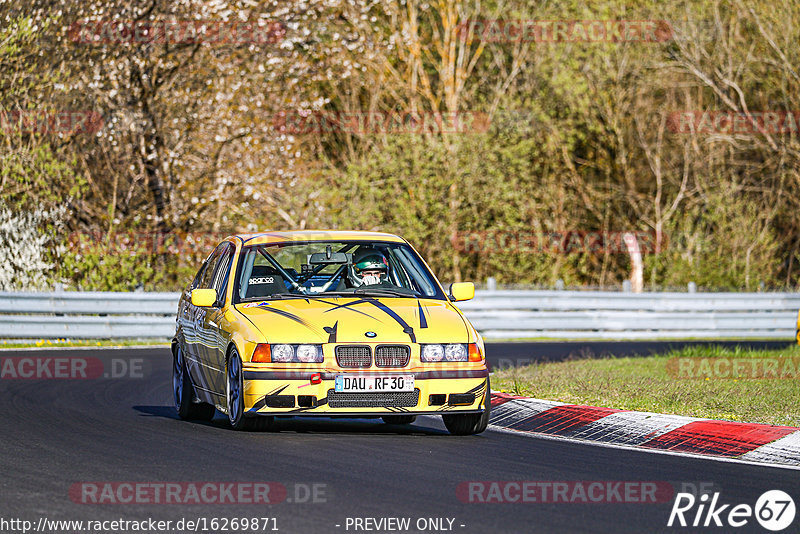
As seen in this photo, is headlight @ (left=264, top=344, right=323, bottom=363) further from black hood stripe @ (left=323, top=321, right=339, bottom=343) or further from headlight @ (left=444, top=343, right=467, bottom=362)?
headlight @ (left=444, top=343, right=467, bottom=362)

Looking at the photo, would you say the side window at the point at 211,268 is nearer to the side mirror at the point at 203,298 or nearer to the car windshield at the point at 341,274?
the car windshield at the point at 341,274

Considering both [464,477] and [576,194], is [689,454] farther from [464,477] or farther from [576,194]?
[576,194]

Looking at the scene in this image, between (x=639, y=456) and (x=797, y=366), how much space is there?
321 inches

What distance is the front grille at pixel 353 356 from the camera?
33.0 ft

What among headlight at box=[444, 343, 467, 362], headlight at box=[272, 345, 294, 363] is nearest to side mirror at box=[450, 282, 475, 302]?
headlight at box=[444, 343, 467, 362]

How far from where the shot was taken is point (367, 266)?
38.6ft

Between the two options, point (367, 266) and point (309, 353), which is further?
point (367, 266)

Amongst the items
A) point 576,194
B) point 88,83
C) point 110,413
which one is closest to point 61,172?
point 88,83

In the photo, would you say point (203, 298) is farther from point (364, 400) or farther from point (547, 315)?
point (547, 315)

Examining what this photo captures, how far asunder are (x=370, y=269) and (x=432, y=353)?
173 centimetres

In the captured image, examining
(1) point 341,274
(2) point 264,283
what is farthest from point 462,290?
(2) point 264,283

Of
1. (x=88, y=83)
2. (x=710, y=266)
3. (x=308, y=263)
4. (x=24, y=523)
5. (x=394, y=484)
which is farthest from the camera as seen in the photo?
(x=710, y=266)

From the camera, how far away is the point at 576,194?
136 ft

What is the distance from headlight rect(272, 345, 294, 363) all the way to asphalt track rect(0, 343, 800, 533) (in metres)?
0.61
